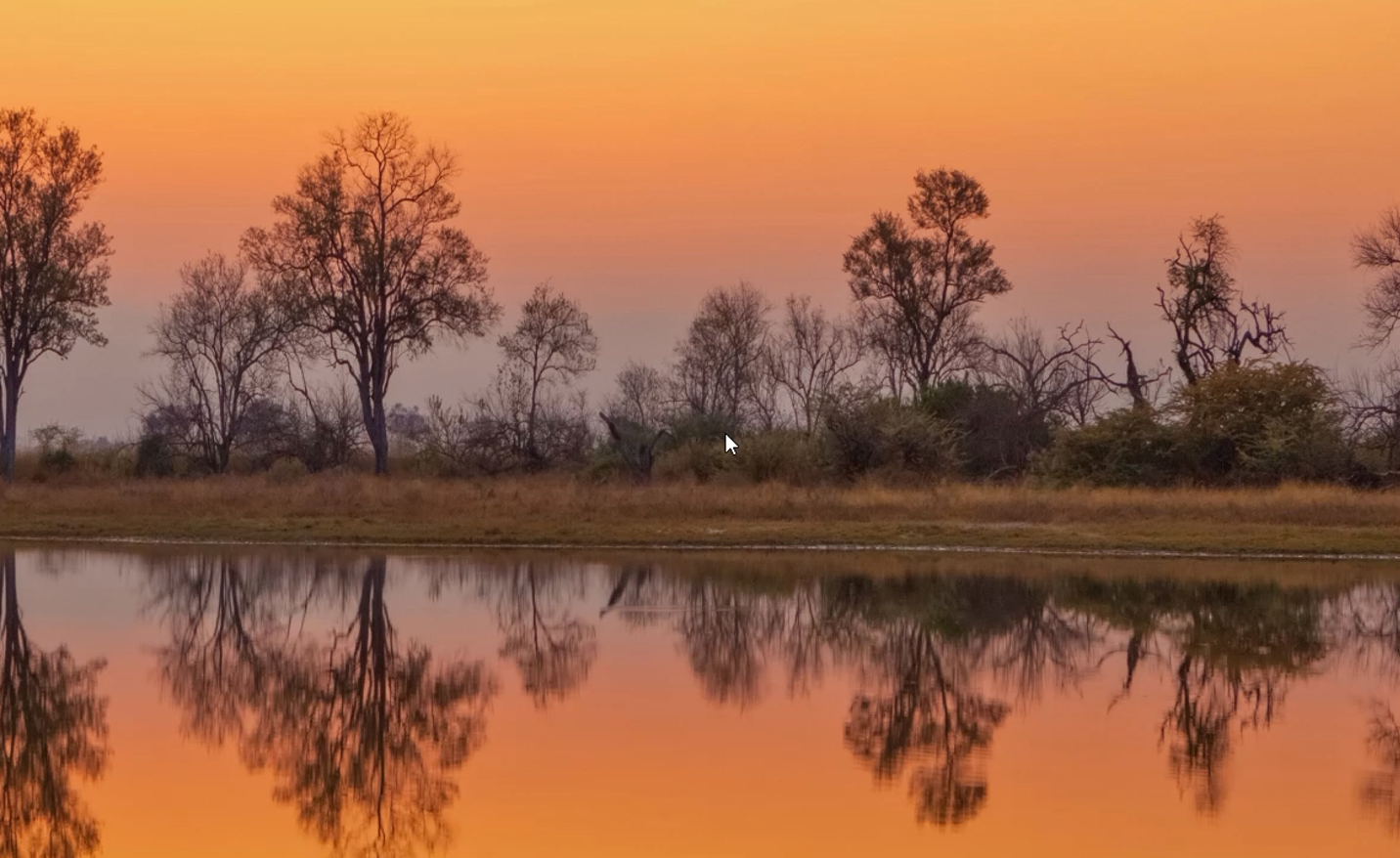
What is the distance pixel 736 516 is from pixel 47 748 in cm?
2620

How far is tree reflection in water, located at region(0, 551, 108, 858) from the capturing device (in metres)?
10.1

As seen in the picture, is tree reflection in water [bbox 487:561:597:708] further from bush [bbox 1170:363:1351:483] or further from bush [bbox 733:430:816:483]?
bush [bbox 1170:363:1351:483]

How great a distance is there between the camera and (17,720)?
45.6 ft

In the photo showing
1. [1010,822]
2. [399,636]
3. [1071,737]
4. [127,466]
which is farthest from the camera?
[127,466]

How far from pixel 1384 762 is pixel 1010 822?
154 inches

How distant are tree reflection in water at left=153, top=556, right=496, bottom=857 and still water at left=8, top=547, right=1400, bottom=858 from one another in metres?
0.05

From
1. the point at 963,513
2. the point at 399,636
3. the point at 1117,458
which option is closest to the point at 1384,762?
the point at 399,636

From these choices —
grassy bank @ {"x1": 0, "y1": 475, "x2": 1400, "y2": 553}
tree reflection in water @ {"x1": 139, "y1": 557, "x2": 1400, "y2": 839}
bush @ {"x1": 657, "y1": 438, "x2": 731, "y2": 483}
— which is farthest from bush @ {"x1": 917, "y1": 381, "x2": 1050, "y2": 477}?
tree reflection in water @ {"x1": 139, "y1": 557, "x2": 1400, "y2": 839}

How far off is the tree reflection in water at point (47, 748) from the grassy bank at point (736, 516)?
17.1 m

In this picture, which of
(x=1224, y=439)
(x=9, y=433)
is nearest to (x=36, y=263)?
(x=9, y=433)

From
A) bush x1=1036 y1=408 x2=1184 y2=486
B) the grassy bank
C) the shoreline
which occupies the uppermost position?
bush x1=1036 y1=408 x2=1184 y2=486

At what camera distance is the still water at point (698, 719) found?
410 inches

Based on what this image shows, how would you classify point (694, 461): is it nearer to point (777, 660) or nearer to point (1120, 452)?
point (1120, 452)

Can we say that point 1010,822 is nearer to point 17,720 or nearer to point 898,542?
point 17,720
